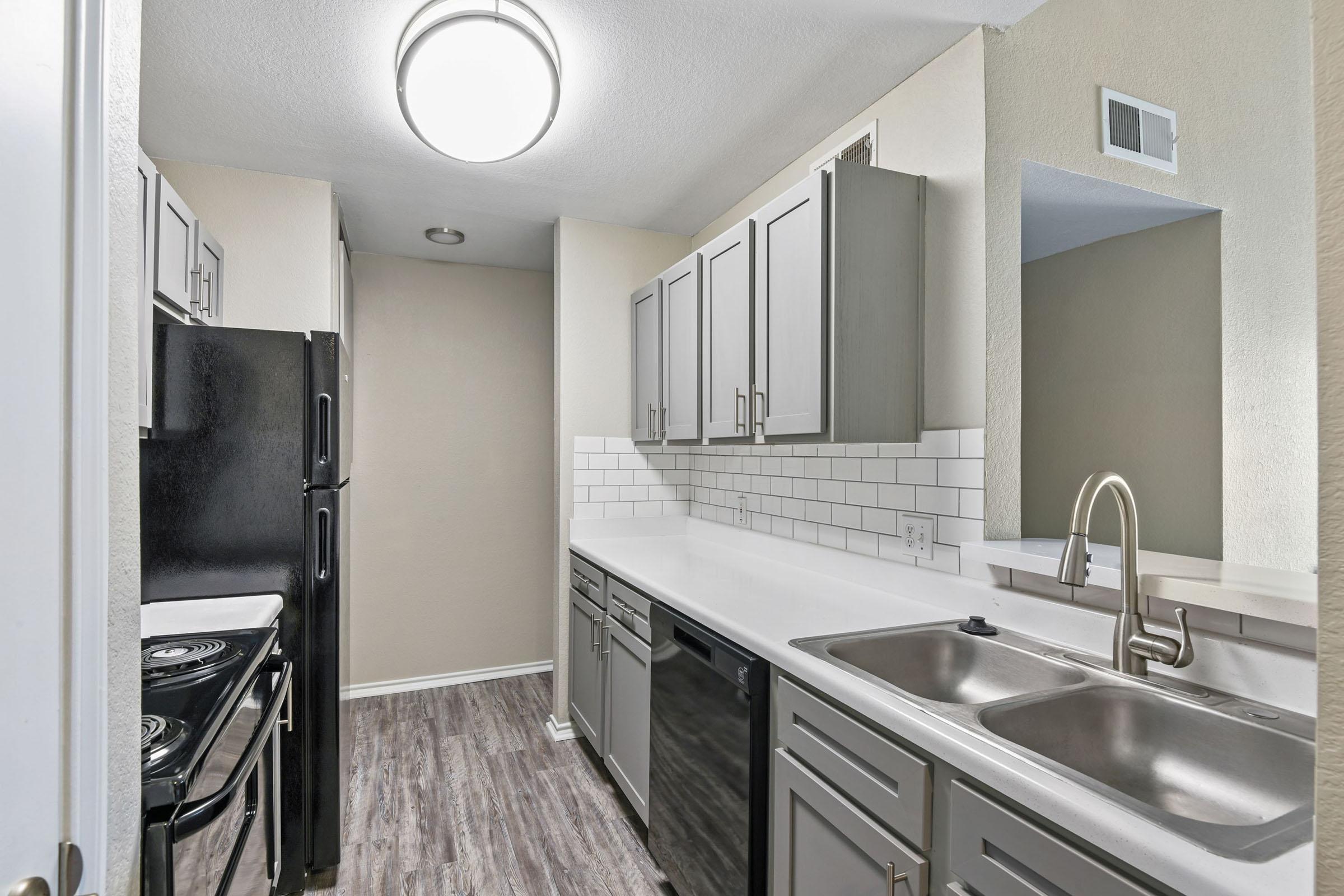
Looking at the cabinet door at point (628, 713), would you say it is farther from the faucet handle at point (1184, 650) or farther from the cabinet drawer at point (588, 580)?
the faucet handle at point (1184, 650)

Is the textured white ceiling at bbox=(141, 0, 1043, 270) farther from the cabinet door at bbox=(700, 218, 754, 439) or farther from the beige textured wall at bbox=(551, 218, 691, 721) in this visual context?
the cabinet door at bbox=(700, 218, 754, 439)

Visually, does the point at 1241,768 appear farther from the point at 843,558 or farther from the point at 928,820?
the point at 843,558

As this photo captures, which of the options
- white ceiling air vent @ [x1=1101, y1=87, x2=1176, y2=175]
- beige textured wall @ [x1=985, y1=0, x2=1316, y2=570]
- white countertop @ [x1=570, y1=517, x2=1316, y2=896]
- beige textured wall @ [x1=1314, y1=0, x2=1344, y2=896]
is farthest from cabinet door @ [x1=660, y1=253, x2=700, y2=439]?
beige textured wall @ [x1=1314, y1=0, x2=1344, y2=896]

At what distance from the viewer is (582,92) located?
2.13 metres

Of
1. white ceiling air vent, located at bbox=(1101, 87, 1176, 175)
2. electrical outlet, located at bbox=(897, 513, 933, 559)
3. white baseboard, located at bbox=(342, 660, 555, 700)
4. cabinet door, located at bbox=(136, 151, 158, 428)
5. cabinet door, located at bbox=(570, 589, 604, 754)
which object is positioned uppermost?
white ceiling air vent, located at bbox=(1101, 87, 1176, 175)

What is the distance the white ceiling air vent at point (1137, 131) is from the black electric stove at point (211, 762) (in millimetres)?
2520

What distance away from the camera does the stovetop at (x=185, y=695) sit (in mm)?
947

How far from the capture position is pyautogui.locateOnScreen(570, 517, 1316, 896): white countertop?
30.7 inches

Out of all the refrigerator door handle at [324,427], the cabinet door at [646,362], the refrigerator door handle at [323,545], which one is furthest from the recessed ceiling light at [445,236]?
the refrigerator door handle at [323,545]

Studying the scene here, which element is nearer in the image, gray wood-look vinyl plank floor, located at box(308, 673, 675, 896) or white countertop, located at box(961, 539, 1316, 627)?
white countertop, located at box(961, 539, 1316, 627)

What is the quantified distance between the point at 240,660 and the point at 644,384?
6.71 feet

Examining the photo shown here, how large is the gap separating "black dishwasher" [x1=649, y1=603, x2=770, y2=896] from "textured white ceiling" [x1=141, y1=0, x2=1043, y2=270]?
64.1 inches

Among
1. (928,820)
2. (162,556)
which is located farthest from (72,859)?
(162,556)

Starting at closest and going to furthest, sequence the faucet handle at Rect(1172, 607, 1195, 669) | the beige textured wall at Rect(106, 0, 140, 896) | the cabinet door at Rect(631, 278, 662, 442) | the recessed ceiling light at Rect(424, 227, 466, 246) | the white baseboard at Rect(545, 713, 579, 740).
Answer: the beige textured wall at Rect(106, 0, 140, 896) < the faucet handle at Rect(1172, 607, 1195, 669) < the cabinet door at Rect(631, 278, 662, 442) < the white baseboard at Rect(545, 713, 579, 740) < the recessed ceiling light at Rect(424, 227, 466, 246)
